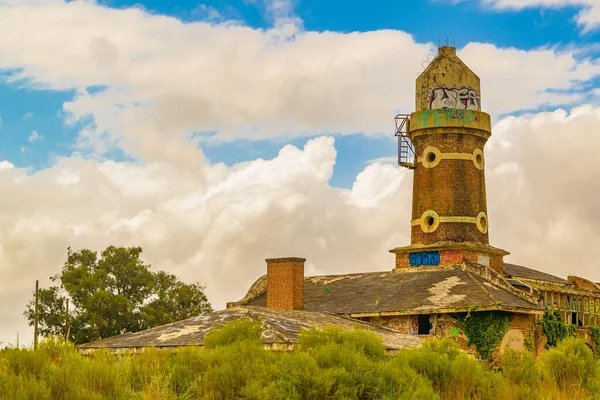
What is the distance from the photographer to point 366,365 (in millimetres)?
20672

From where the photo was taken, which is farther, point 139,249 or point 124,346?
point 139,249

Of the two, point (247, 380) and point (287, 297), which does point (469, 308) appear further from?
point (247, 380)

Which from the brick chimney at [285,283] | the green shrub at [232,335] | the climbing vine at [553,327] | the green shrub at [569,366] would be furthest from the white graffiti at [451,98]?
the green shrub at [232,335]

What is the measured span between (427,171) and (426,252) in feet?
12.6

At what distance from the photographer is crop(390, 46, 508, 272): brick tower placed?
151 ft

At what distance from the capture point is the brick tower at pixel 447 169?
4588 cm

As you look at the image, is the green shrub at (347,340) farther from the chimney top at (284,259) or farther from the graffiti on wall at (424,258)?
the graffiti on wall at (424,258)

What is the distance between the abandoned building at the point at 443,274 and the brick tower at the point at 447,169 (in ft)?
0.15

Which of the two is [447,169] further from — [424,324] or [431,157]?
[424,324]

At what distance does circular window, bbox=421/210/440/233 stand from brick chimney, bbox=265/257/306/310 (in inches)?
284

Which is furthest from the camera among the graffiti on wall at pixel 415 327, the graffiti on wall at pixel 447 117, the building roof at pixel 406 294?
the graffiti on wall at pixel 447 117

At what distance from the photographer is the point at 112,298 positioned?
56.0 meters

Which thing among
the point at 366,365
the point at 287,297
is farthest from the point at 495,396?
the point at 287,297

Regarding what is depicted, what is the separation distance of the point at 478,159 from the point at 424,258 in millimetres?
5390
